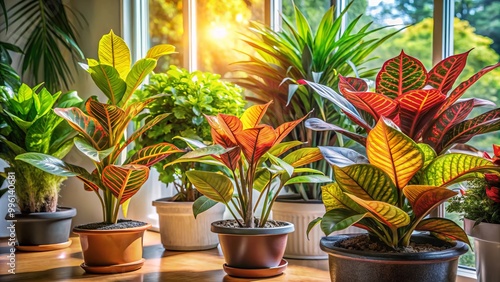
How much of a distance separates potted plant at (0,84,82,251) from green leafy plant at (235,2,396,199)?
39.2 inches

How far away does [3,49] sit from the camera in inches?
151

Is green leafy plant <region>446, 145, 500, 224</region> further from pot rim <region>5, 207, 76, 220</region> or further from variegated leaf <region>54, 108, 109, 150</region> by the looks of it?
pot rim <region>5, 207, 76, 220</region>

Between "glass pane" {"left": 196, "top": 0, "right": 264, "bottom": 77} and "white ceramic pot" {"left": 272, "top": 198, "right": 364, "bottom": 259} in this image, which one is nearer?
"white ceramic pot" {"left": 272, "top": 198, "right": 364, "bottom": 259}

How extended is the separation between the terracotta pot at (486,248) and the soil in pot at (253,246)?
767 mm

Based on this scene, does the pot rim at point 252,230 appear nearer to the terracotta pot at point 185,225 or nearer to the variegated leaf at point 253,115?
the variegated leaf at point 253,115

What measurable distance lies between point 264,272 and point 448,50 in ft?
3.54

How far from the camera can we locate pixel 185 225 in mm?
3076

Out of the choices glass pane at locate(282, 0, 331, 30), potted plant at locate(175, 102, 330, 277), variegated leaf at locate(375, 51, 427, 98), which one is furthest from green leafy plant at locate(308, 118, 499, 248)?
glass pane at locate(282, 0, 331, 30)

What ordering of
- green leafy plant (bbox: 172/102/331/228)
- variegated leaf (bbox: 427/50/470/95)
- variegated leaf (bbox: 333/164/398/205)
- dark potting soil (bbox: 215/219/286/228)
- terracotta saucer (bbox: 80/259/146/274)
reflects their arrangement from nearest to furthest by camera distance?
1. variegated leaf (bbox: 333/164/398/205)
2. variegated leaf (bbox: 427/50/470/95)
3. green leafy plant (bbox: 172/102/331/228)
4. dark potting soil (bbox: 215/219/286/228)
5. terracotta saucer (bbox: 80/259/146/274)

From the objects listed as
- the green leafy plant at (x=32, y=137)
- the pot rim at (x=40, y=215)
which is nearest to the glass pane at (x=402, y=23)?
the green leafy plant at (x=32, y=137)

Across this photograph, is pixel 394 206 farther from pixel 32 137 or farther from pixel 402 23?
pixel 32 137

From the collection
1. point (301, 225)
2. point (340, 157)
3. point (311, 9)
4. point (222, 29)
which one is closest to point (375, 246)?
point (340, 157)

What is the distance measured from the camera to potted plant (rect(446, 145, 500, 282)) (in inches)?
68.5

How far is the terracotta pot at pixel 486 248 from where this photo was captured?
1732 millimetres
